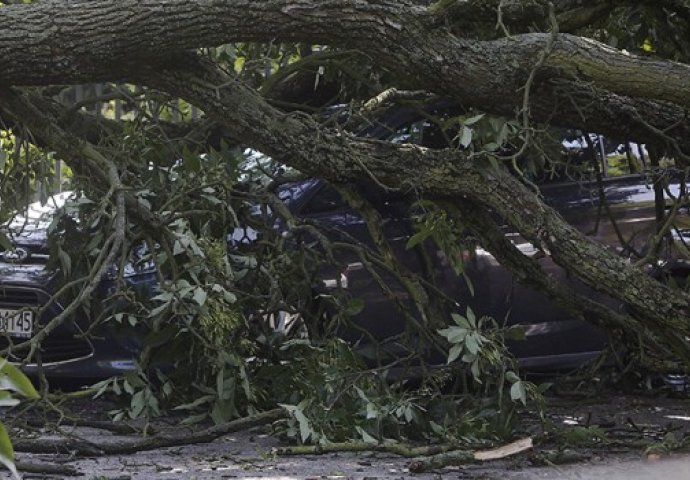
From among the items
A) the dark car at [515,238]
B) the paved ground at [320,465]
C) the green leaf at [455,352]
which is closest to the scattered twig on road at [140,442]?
the paved ground at [320,465]

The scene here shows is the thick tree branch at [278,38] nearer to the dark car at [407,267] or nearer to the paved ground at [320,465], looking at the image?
the dark car at [407,267]

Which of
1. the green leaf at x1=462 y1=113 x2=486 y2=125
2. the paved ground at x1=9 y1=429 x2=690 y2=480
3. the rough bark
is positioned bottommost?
the paved ground at x1=9 y1=429 x2=690 y2=480

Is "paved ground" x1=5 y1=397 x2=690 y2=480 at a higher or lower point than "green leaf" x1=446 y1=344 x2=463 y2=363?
lower

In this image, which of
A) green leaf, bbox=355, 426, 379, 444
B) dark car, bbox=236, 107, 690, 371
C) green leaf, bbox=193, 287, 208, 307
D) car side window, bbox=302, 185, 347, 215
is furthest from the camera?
car side window, bbox=302, 185, 347, 215

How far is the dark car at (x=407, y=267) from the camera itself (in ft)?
22.0

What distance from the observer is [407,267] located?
6.88m

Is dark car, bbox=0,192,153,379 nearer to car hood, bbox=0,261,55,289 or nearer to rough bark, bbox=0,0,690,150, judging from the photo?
car hood, bbox=0,261,55,289

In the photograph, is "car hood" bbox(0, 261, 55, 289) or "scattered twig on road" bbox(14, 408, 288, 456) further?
"car hood" bbox(0, 261, 55, 289)

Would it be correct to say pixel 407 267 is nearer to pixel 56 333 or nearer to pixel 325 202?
pixel 325 202

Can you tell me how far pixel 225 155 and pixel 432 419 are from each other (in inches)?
73.7

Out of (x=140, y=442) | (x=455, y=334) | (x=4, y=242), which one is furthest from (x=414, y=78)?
(x=4, y=242)

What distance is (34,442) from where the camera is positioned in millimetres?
5230

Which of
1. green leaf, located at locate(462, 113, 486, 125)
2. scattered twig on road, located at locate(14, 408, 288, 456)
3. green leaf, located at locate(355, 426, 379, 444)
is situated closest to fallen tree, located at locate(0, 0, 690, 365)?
green leaf, located at locate(462, 113, 486, 125)

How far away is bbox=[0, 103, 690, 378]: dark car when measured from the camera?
6.71m
